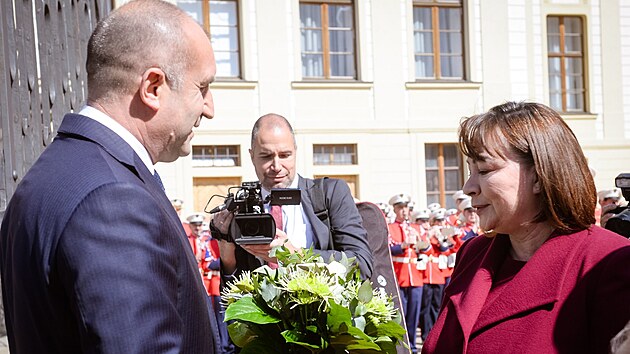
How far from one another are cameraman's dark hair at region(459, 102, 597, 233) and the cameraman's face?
4.79 ft

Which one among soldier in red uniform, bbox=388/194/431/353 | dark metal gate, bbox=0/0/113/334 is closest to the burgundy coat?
dark metal gate, bbox=0/0/113/334

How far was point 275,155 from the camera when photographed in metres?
4.09

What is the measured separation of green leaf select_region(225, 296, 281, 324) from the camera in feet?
8.61

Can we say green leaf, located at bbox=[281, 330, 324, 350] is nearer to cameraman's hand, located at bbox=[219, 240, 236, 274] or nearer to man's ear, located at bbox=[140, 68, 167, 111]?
man's ear, located at bbox=[140, 68, 167, 111]

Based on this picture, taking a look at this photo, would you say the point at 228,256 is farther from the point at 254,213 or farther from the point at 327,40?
the point at 327,40

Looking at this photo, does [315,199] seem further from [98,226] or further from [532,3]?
[532,3]

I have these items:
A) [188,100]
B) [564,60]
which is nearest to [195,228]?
[188,100]

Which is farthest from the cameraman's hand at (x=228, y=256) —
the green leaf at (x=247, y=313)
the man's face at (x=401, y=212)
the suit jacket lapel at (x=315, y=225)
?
the man's face at (x=401, y=212)

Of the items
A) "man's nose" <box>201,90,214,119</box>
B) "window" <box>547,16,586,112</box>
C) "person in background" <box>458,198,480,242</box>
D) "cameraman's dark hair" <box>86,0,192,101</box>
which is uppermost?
"window" <box>547,16,586,112</box>

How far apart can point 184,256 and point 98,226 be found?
0.23m

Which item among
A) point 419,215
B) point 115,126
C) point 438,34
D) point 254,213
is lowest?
point 419,215

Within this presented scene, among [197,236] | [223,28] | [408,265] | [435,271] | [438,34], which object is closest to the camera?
[197,236]

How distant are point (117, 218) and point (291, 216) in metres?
2.34

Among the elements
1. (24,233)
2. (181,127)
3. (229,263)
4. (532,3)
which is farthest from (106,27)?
(532,3)
